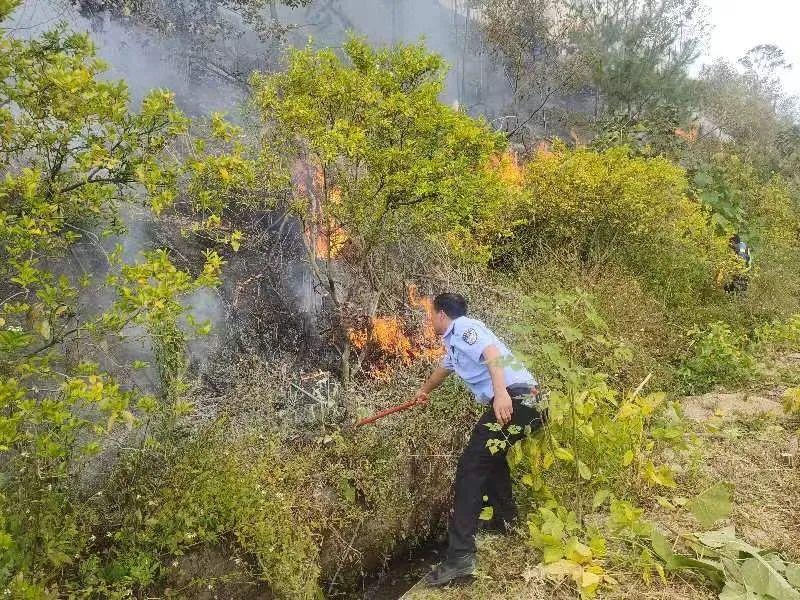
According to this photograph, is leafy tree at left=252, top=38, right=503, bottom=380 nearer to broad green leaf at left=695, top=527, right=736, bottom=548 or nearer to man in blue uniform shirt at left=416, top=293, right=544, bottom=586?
man in blue uniform shirt at left=416, top=293, right=544, bottom=586

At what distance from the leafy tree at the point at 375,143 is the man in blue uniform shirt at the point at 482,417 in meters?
3.49

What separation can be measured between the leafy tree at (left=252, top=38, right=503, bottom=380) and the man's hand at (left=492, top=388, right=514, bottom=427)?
392 centimetres

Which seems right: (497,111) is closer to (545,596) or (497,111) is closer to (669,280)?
(669,280)

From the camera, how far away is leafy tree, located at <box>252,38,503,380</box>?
6.70 meters

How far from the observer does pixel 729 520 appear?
3598 millimetres

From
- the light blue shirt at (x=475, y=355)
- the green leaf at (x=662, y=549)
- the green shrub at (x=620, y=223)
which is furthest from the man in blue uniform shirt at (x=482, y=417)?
the green shrub at (x=620, y=223)

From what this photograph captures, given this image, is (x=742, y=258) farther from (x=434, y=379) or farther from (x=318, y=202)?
(x=434, y=379)

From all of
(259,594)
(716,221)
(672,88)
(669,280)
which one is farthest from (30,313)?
(672,88)

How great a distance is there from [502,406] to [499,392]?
0.08 m

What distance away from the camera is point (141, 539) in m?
4.14

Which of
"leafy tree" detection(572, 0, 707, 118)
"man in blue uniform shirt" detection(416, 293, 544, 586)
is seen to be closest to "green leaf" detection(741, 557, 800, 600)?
"man in blue uniform shirt" detection(416, 293, 544, 586)

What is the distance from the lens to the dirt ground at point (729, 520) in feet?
10.0

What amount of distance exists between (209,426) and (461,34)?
52.0 feet

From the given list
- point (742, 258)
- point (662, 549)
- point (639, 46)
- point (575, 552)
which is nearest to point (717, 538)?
point (662, 549)
